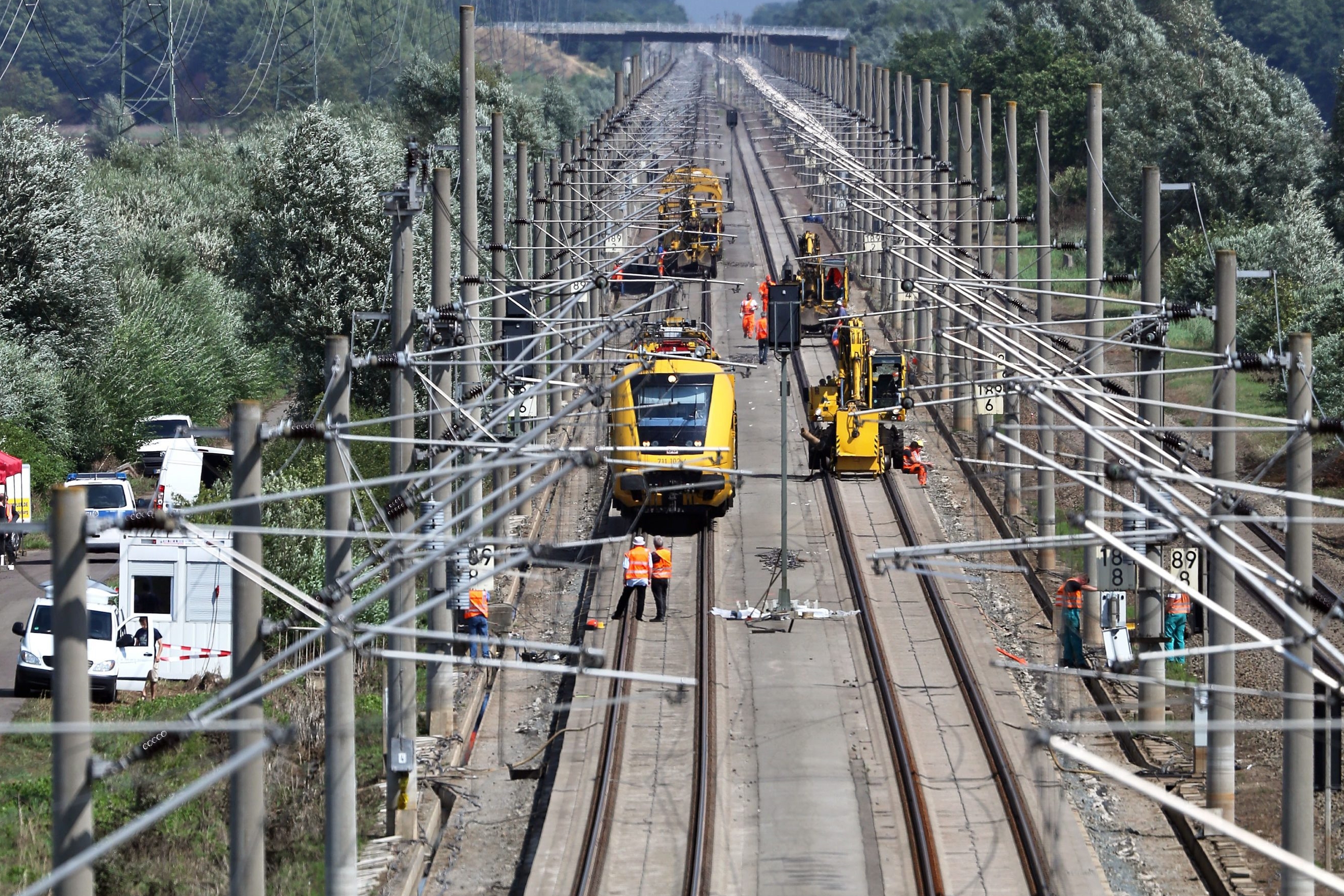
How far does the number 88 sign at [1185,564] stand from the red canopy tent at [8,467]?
2277 centimetres

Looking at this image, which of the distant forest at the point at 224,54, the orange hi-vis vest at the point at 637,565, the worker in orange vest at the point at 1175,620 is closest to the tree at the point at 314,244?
the orange hi-vis vest at the point at 637,565

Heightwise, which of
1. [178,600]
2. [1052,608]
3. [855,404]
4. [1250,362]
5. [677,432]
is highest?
[1250,362]

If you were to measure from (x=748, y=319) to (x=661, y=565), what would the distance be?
2421 cm

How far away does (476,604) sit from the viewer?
22969mm

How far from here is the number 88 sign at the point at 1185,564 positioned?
19.5 meters

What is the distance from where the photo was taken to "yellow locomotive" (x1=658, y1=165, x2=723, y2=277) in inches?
2157

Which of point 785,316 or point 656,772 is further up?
point 785,316

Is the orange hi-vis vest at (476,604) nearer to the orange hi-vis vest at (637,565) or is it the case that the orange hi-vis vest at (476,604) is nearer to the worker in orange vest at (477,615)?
the worker in orange vest at (477,615)

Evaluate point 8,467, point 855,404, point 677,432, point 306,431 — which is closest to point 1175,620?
point 677,432

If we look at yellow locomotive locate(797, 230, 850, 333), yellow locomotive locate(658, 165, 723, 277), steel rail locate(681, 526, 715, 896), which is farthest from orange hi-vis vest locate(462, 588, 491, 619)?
yellow locomotive locate(658, 165, 723, 277)

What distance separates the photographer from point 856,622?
26.3 m

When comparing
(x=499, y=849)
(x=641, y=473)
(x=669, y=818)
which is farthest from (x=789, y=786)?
(x=641, y=473)

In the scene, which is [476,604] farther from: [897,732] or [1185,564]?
[1185,564]

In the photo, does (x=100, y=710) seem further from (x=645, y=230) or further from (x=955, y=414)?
(x=645, y=230)
